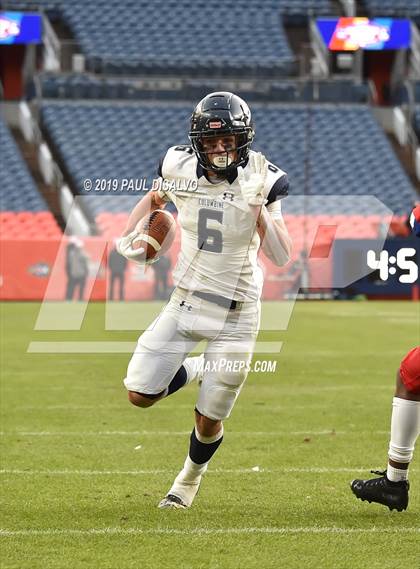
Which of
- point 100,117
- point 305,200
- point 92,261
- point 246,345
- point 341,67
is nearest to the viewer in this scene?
point 246,345

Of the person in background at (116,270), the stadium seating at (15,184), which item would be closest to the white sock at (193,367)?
the person in background at (116,270)

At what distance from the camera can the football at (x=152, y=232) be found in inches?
214

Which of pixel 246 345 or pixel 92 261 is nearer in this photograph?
pixel 246 345

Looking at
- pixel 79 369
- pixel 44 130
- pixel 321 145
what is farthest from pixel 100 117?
pixel 79 369

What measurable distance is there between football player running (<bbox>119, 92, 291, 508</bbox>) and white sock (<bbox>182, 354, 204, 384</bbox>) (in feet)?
0.20

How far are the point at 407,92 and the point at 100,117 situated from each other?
717 centimetres

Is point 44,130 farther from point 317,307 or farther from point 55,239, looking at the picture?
point 317,307

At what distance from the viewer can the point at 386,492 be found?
5.07 meters

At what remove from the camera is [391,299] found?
22391mm

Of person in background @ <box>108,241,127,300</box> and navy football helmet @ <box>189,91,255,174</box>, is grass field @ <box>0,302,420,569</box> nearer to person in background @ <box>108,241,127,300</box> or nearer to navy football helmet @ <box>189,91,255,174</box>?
navy football helmet @ <box>189,91,255,174</box>

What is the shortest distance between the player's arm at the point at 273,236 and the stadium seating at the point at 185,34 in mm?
22844

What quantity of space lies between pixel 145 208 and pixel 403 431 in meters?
1.50

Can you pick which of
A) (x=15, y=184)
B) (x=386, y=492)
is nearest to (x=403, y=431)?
(x=386, y=492)

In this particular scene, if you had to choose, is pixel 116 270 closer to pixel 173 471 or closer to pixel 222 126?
pixel 173 471
